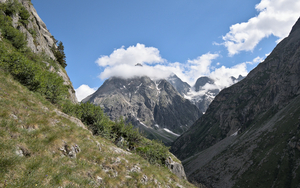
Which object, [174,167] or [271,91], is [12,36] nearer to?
[174,167]

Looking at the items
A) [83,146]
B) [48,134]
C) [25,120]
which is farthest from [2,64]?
[83,146]

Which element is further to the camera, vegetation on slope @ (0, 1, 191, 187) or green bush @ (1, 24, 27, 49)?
green bush @ (1, 24, 27, 49)

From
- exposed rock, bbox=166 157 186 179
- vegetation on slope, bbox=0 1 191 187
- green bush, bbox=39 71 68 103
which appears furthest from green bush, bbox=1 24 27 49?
exposed rock, bbox=166 157 186 179

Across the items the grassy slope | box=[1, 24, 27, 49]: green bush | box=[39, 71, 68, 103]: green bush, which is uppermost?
box=[1, 24, 27, 49]: green bush

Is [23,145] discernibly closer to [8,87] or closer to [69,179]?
[69,179]

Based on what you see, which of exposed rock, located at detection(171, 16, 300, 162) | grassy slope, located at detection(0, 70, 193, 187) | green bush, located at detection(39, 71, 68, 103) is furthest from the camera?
exposed rock, located at detection(171, 16, 300, 162)

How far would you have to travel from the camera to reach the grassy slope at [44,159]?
639 cm

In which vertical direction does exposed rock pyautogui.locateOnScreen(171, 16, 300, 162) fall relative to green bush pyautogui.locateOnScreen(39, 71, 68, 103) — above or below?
below

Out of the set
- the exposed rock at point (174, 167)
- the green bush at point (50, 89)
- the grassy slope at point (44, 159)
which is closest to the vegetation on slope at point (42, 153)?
the grassy slope at point (44, 159)

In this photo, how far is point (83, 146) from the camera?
11.8 metres

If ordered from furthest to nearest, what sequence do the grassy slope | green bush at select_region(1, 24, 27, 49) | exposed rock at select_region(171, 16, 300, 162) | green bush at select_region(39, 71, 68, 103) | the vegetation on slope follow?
exposed rock at select_region(171, 16, 300, 162)
green bush at select_region(1, 24, 27, 49)
green bush at select_region(39, 71, 68, 103)
the vegetation on slope
the grassy slope

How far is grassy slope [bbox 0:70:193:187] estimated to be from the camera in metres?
6.39

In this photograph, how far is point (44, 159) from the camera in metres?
8.02

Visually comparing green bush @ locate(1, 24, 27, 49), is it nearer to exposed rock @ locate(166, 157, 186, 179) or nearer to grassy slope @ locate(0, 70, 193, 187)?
grassy slope @ locate(0, 70, 193, 187)
